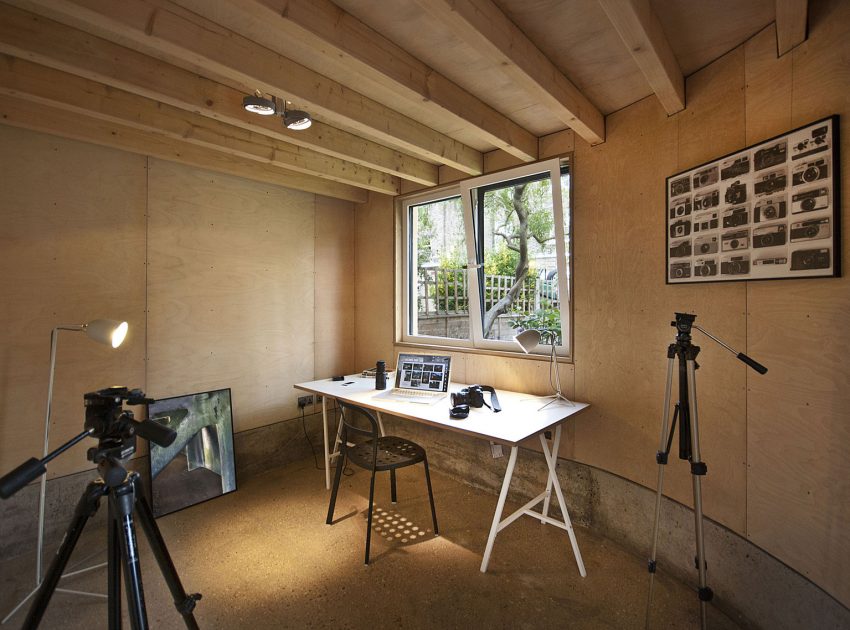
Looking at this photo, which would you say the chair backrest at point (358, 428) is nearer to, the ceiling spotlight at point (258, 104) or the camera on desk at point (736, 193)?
the ceiling spotlight at point (258, 104)

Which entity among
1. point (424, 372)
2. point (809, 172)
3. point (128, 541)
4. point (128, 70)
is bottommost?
point (128, 541)

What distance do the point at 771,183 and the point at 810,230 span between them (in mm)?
270

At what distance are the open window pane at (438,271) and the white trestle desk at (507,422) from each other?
0.81 metres

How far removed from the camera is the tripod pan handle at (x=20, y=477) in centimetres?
91

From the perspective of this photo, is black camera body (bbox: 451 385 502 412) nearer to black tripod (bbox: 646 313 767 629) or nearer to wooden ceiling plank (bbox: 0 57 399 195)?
black tripod (bbox: 646 313 767 629)

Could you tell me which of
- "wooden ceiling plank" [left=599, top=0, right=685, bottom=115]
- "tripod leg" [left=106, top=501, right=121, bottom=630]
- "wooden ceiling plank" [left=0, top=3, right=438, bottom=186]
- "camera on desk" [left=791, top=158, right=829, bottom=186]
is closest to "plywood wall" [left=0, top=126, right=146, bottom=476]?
"wooden ceiling plank" [left=0, top=3, right=438, bottom=186]

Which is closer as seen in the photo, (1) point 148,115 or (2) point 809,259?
(2) point 809,259

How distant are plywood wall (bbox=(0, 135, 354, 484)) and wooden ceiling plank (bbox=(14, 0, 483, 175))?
3.95ft

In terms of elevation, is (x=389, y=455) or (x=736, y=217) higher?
(x=736, y=217)

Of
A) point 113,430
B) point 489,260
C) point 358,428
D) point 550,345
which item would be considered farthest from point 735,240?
point 113,430

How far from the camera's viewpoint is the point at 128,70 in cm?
186

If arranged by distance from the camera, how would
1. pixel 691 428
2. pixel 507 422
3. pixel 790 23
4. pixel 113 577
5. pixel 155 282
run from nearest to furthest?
pixel 113 577 → pixel 790 23 → pixel 691 428 → pixel 507 422 → pixel 155 282

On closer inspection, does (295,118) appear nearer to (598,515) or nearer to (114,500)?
(114,500)

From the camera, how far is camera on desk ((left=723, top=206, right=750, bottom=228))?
180 cm
